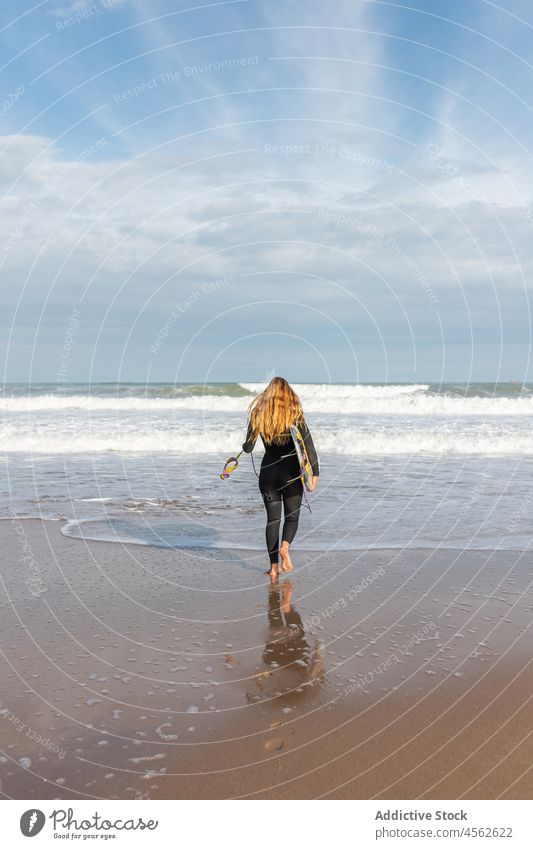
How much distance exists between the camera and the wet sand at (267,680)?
3.18 metres

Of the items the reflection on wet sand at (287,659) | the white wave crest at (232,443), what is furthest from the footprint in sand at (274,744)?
the white wave crest at (232,443)

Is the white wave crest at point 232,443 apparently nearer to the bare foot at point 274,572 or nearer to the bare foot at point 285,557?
the bare foot at point 285,557

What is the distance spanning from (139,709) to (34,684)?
2.75 feet

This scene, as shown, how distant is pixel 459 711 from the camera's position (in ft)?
12.6

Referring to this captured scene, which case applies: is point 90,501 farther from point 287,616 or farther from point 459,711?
point 459,711

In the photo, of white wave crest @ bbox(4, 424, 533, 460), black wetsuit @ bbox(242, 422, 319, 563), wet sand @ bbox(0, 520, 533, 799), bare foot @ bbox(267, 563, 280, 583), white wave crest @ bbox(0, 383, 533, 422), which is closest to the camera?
wet sand @ bbox(0, 520, 533, 799)

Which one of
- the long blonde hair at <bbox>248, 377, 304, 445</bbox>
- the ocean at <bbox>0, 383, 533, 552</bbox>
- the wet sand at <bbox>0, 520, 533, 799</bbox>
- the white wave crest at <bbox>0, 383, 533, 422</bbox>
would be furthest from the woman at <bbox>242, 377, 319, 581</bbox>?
the white wave crest at <bbox>0, 383, 533, 422</bbox>

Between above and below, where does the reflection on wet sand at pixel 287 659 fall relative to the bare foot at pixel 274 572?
below

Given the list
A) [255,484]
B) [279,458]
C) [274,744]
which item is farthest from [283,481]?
[255,484]
